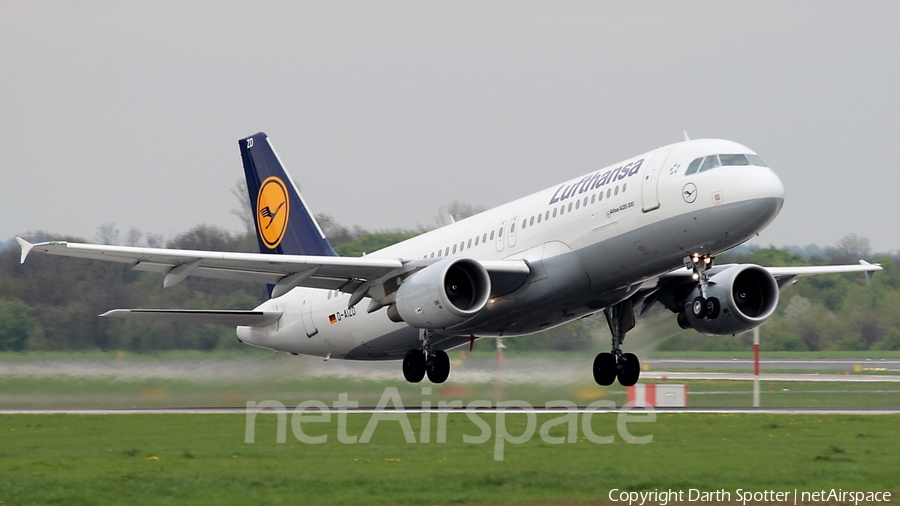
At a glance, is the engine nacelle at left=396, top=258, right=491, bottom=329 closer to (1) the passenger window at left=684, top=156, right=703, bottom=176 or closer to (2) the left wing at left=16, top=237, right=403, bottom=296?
(2) the left wing at left=16, top=237, right=403, bottom=296

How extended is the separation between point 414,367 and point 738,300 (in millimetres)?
7599

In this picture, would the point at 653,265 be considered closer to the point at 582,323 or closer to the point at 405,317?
the point at 405,317

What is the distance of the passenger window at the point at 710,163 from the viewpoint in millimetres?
23219

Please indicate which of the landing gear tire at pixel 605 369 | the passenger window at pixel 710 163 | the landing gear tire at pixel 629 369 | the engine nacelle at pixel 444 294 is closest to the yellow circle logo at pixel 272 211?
the engine nacelle at pixel 444 294

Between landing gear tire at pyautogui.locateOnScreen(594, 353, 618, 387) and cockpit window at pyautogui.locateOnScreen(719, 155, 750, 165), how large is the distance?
742cm

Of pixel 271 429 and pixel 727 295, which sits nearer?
pixel 271 429

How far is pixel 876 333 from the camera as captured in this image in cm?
5638

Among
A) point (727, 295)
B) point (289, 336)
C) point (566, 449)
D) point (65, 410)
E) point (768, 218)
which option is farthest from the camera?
point (289, 336)

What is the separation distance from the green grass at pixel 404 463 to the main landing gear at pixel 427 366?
317cm

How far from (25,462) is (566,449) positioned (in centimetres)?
867

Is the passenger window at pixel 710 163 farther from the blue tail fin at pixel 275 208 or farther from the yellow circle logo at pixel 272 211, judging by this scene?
the yellow circle logo at pixel 272 211

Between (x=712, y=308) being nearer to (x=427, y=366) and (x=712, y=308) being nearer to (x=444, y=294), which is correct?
(x=444, y=294)

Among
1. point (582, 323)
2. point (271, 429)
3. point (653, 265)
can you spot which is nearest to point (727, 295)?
point (653, 265)

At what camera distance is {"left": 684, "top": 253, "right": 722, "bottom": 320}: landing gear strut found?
2394 cm
